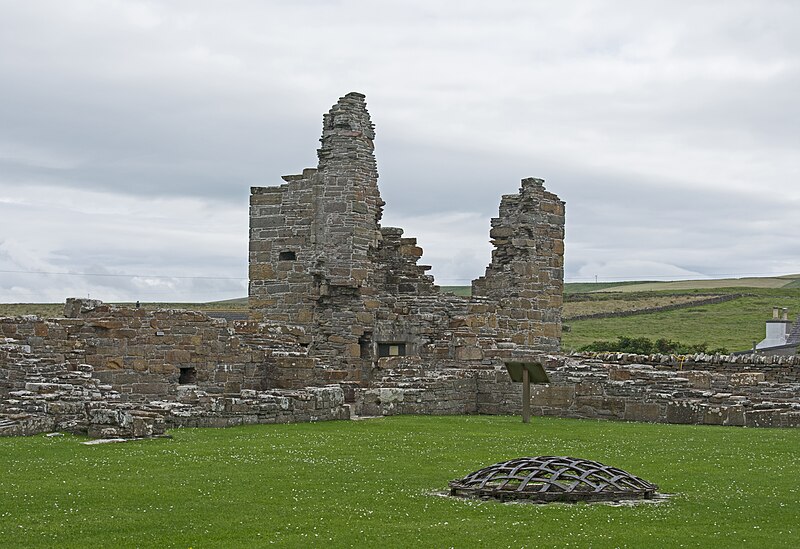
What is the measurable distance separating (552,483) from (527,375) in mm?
9498

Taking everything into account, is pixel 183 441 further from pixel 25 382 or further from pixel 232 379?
pixel 232 379

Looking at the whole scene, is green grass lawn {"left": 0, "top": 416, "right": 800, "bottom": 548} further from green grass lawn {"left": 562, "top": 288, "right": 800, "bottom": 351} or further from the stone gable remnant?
green grass lawn {"left": 562, "top": 288, "right": 800, "bottom": 351}

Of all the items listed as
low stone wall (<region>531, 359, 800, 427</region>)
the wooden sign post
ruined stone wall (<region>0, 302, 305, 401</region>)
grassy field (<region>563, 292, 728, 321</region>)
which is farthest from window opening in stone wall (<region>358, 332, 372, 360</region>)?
grassy field (<region>563, 292, 728, 321</region>)

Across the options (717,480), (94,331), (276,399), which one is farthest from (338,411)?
(717,480)

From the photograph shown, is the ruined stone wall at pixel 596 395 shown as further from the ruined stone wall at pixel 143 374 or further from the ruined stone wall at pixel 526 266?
the ruined stone wall at pixel 526 266

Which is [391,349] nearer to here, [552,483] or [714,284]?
[552,483]

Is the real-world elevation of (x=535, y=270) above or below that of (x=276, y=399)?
above

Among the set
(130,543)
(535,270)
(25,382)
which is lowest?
(130,543)

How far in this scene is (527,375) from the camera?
71.6ft

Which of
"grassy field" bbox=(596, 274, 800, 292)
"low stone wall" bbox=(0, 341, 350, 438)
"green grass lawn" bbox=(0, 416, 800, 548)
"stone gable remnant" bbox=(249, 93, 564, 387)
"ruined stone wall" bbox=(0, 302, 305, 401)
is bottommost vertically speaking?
"green grass lawn" bbox=(0, 416, 800, 548)

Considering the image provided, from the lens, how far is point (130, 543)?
10.2m

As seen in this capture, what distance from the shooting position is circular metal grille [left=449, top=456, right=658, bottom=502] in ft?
40.3

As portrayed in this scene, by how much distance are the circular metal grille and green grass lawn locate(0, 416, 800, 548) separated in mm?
353

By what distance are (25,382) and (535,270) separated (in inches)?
609
